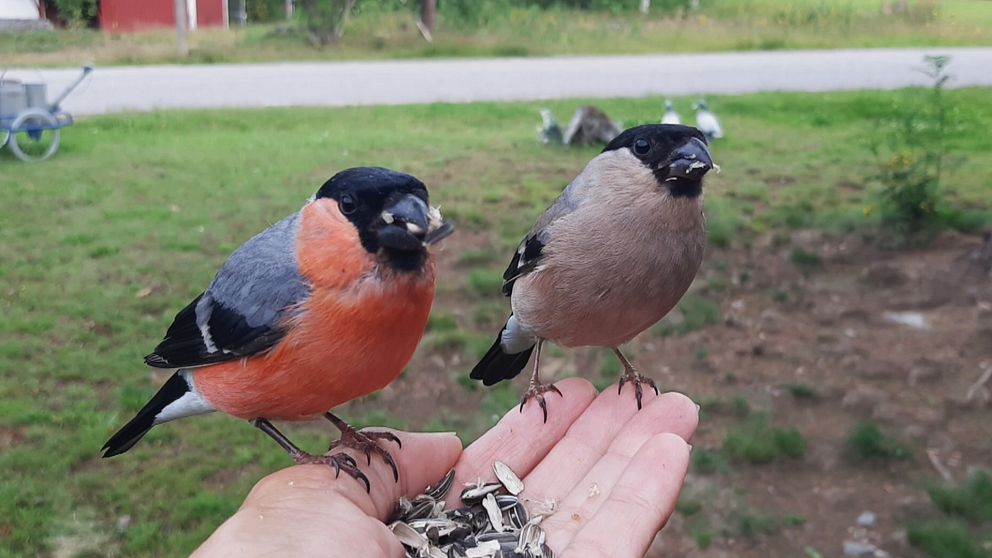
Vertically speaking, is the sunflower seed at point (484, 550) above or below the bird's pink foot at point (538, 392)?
below

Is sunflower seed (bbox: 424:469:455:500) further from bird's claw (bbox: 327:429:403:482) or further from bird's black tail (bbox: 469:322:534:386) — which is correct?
bird's black tail (bbox: 469:322:534:386)

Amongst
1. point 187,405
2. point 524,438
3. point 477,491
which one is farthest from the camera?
point 524,438

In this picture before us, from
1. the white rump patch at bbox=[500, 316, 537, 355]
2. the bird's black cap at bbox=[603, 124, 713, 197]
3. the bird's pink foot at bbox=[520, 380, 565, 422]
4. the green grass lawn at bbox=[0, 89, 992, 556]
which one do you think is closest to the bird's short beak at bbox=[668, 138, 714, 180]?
the bird's black cap at bbox=[603, 124, 713, 197]

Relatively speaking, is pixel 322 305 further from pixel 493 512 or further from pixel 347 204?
pixel 493 512

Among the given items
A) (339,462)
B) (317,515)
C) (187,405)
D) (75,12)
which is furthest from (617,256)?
(75,12)

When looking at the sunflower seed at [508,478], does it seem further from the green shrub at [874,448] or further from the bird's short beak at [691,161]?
the green shrub at [874,448]

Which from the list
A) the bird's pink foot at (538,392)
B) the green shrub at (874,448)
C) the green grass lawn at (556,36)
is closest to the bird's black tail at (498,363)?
the bird's pink foot at (538,392)

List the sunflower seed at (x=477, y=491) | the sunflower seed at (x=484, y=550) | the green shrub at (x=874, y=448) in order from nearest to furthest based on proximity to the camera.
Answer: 1. the sunflower seed at (x=484, y=550)
2. the sunflower seed at (x=477, y=491)
3. the green shrub at (x=874, y=448)

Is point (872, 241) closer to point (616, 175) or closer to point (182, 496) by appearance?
point (616, 175)
